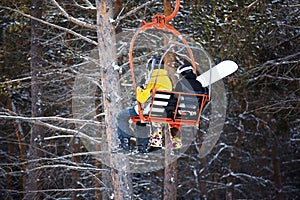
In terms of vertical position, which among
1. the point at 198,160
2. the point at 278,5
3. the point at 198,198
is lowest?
the point at 198,198

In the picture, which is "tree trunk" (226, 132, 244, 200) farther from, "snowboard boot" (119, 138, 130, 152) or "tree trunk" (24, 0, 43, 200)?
"snowboard boot" (119, 138, 130, 152)

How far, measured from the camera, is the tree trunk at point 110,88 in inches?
302

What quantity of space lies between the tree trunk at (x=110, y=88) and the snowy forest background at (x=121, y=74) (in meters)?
0.05

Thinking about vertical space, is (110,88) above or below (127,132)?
above

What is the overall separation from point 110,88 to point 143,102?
2475 millimetres

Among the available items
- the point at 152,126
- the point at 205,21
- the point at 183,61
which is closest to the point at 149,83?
the point at 152,126

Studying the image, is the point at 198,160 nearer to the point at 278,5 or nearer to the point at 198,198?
the point at 198,198

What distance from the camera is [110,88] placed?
25.2 ft

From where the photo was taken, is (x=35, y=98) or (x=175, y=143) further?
(x=35, y=98)

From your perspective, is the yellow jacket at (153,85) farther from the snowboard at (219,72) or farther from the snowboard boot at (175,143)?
the snowboard boot at (175,143)

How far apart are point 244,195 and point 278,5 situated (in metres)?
11.4

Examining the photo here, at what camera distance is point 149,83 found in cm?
529

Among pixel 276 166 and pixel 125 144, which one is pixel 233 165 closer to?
pixel 276 166

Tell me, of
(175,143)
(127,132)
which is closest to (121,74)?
(175,143)
